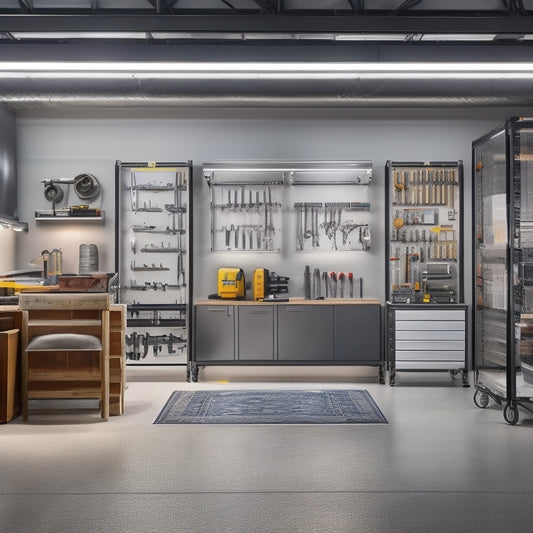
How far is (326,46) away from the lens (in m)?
5.24

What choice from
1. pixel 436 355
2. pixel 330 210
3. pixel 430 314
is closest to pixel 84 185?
pixel 330 210

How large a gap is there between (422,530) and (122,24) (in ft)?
14.0

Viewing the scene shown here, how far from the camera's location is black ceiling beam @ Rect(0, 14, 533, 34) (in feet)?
15.7

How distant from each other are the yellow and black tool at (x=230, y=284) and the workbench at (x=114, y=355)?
1.79m

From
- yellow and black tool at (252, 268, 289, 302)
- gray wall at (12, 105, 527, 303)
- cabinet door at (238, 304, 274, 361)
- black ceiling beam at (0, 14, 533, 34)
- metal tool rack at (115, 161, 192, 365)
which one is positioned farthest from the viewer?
gray wall at (12, 105, 527, 303)

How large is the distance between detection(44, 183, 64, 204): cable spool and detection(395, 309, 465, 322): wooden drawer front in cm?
428

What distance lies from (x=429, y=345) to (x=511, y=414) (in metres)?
1.67

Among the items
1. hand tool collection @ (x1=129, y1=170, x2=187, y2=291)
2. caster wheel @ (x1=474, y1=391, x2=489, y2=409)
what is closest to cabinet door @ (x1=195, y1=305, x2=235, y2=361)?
hand tool collection @ (x1=129, y1=170, x2=187, y2=291)

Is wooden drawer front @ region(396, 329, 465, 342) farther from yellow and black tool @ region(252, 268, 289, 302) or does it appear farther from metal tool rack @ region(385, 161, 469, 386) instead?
yellow and black tool @ region(252, 268, 289, 302)

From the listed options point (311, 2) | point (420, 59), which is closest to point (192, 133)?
point (311, 2)

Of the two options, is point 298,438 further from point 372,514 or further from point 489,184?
point 489,184

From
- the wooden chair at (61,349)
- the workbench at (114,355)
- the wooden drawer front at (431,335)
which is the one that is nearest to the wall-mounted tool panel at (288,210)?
the wooden drawer front at (431,335)

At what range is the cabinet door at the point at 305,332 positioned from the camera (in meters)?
6.59

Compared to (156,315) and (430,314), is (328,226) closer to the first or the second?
(430,314)
